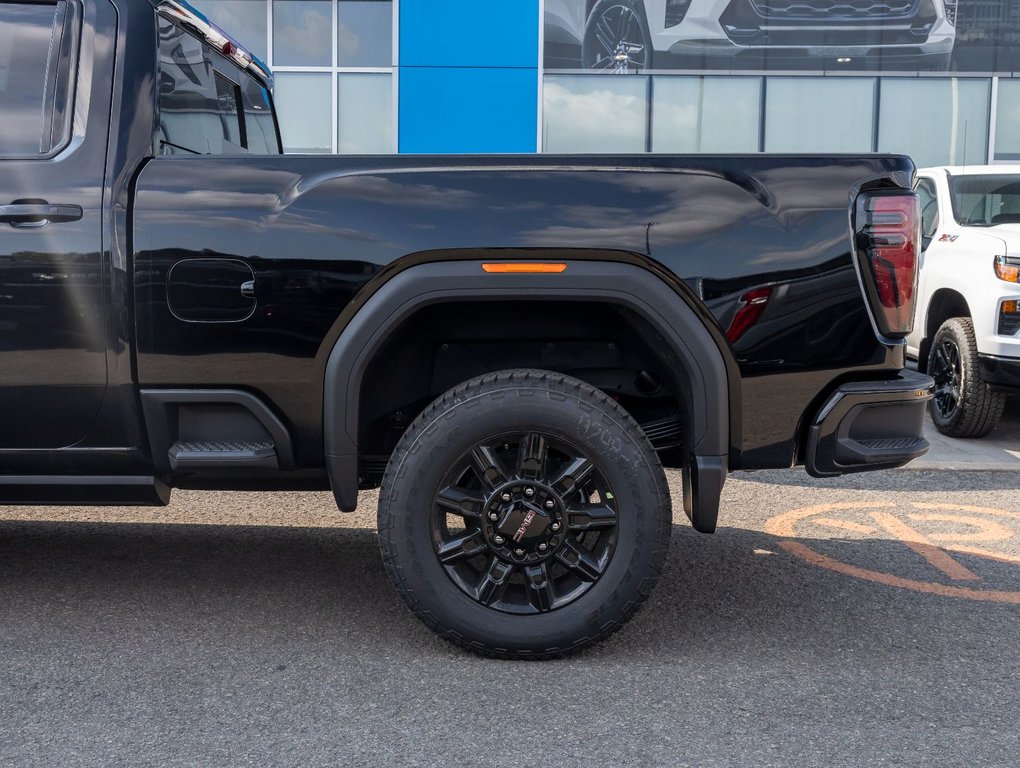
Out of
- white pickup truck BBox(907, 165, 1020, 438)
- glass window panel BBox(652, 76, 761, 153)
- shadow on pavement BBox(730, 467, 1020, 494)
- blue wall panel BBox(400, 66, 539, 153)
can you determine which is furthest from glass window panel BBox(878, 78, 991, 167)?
shadow on pavement BBox(730, 467, 1020, 494)

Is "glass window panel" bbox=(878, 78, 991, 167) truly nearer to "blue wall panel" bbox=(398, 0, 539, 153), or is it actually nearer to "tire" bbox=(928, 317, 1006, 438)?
"blue wall panel" bbox=(398, 0, 539, 153)

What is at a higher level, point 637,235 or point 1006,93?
point 1006,93

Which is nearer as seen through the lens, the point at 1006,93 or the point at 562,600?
the point at 562,600

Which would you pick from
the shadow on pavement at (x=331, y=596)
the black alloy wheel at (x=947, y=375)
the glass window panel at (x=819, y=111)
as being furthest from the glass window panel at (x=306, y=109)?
the shadow on pavement at (x=331, y=596)

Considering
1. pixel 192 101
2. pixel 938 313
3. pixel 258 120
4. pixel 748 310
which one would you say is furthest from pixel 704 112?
pixel 748 310

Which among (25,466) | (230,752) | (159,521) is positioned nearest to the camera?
(230,752)

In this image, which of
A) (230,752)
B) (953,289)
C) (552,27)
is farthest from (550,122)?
(230,752)

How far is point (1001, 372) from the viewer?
20.4 feet

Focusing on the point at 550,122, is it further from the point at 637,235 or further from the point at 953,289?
the point at 637,235

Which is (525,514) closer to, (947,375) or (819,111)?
(947,375)

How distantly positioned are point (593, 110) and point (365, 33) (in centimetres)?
360

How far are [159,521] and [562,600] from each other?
2376 millimetres

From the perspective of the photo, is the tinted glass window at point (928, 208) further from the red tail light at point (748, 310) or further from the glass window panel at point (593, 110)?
the glass window panel at point (593, 110)

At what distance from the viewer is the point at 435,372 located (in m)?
3.39
